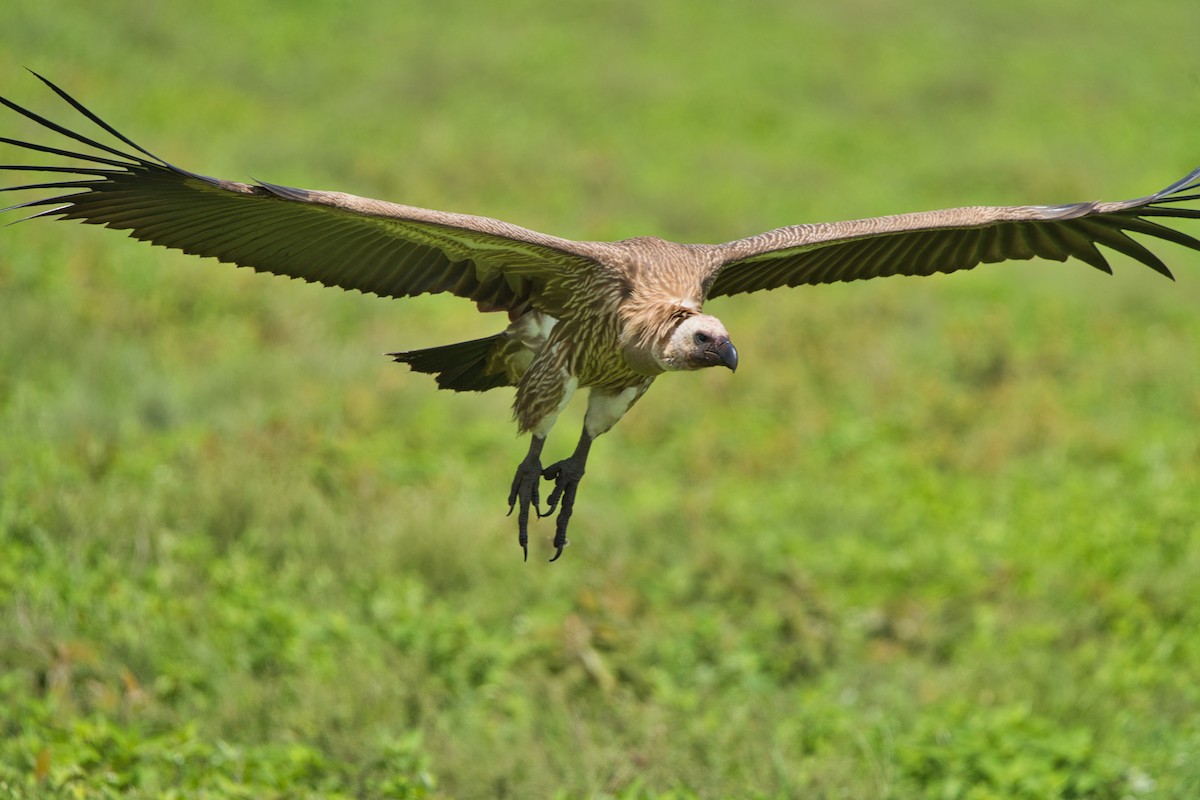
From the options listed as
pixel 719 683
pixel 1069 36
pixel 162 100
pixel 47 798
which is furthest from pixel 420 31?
pixel 47 798

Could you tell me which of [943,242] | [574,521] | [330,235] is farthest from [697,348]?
[574,521]

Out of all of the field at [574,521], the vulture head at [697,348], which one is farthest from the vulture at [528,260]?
→ the field at [574,521]

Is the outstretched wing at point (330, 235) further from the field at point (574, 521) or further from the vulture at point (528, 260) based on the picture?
the field at point (574, 521)

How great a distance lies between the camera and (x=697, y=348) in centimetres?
391

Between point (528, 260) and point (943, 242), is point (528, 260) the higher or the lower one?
the lower one

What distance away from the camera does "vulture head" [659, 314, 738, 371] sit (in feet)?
12.8

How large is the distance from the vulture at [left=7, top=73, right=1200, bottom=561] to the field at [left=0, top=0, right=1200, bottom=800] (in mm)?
2051

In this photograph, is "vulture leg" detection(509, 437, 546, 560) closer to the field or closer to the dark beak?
the dark beak

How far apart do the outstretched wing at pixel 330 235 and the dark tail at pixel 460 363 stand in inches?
5.8

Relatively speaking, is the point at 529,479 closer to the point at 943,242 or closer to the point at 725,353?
the point at 725,353

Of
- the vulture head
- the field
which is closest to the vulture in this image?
the vulture head

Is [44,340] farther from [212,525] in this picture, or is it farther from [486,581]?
[486,581]

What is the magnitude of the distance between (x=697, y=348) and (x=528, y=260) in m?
0.74

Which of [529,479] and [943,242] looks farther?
[943,242]
